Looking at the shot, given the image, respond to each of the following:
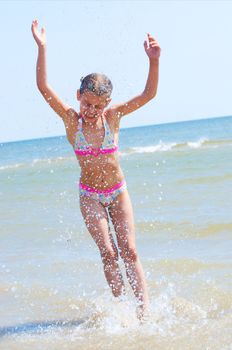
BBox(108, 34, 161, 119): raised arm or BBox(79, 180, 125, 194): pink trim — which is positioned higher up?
BBox(108, 34, 161, 119): raised arm

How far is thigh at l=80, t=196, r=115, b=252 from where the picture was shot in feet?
14.4

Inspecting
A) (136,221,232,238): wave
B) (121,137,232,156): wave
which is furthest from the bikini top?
(121,137,232,156): wave

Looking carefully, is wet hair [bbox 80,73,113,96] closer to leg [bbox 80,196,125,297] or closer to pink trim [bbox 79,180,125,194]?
pink trim [bbox 79,180,125,194]

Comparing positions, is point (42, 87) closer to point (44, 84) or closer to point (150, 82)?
point (44, 84)

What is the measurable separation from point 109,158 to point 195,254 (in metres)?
1.96

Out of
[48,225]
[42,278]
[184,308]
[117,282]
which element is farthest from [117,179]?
[48,225]

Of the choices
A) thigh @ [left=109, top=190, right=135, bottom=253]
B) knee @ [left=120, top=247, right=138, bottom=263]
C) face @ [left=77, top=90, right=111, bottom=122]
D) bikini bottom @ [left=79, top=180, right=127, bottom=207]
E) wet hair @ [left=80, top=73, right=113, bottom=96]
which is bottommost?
knee @ [left=120, top=247, right=138, bottom=263]

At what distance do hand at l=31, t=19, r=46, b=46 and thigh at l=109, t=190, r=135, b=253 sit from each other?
1135mm

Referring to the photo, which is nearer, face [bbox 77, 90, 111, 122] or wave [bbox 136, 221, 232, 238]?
face [bbox 77, 90, 111, 122]

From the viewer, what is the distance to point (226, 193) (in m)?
9.23

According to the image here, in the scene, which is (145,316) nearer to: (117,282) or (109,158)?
(117,282)

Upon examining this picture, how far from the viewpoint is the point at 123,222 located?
177 inches

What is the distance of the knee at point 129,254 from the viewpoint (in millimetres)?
4480

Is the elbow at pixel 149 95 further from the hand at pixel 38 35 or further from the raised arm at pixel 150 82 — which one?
the hand at pixel 38 35
